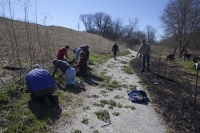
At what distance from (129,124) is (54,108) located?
7.06 ft

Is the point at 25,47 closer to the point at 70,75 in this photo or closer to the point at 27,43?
the point at 27,43

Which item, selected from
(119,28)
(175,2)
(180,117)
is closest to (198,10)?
(175,2)

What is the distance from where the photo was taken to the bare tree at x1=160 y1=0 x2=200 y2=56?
24.4 m

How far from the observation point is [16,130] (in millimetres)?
3600

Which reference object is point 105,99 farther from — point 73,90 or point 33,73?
point 33,73

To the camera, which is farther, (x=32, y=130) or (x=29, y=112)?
(x=29, y=112)

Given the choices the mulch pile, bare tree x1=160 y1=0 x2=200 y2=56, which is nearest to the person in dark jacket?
the mulch pile

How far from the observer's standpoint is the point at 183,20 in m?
25.7

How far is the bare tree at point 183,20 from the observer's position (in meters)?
24.4

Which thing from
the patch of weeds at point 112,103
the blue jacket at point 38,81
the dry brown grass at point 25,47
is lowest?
the patch of weeds at point 112,103

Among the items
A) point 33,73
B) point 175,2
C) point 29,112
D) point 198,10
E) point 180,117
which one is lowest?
point 180,117

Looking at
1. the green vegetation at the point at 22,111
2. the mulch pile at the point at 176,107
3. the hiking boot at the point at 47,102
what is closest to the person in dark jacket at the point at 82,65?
the green vegetation at the point at 22,111

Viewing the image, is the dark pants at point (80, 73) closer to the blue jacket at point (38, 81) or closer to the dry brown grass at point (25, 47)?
the dry brown grass at point (25, 47)

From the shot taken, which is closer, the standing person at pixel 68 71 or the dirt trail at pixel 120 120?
the dirt trail at pixel 120 120
